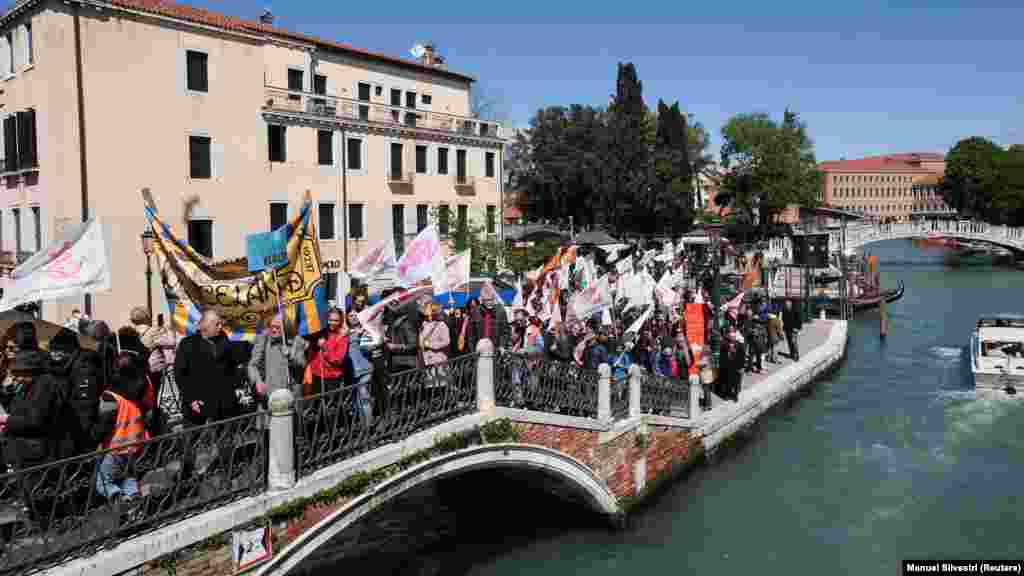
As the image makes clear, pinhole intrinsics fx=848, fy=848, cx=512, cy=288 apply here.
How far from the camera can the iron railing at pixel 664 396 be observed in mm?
13102

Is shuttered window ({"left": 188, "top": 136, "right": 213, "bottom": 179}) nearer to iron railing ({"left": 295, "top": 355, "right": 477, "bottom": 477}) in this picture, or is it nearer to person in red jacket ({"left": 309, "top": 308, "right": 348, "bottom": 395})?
iron railing ({"left": 295, "top": 355, "right": 477, "bottom": 477})

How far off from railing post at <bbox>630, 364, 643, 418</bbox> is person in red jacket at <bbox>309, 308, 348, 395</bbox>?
540cm

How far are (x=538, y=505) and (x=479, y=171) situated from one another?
2356cm

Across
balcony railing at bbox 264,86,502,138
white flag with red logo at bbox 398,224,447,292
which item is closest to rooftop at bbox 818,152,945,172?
balcony railing at bbox 264,86,502,138

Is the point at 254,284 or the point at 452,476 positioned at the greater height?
the point at 254,284

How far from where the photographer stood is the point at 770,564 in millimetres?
11422

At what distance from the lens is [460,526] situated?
41.7ft

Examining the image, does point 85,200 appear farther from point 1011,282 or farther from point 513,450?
point 1011,282

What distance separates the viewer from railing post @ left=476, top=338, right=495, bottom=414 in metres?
9.33

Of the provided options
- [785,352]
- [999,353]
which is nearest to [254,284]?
[785,352]

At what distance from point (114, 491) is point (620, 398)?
7782 millimetres

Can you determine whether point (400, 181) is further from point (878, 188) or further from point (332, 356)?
point (878, 188)

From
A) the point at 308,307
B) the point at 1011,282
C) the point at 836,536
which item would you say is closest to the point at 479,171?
the point at 836,536

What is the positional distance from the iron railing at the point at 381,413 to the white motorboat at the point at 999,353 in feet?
54.3
